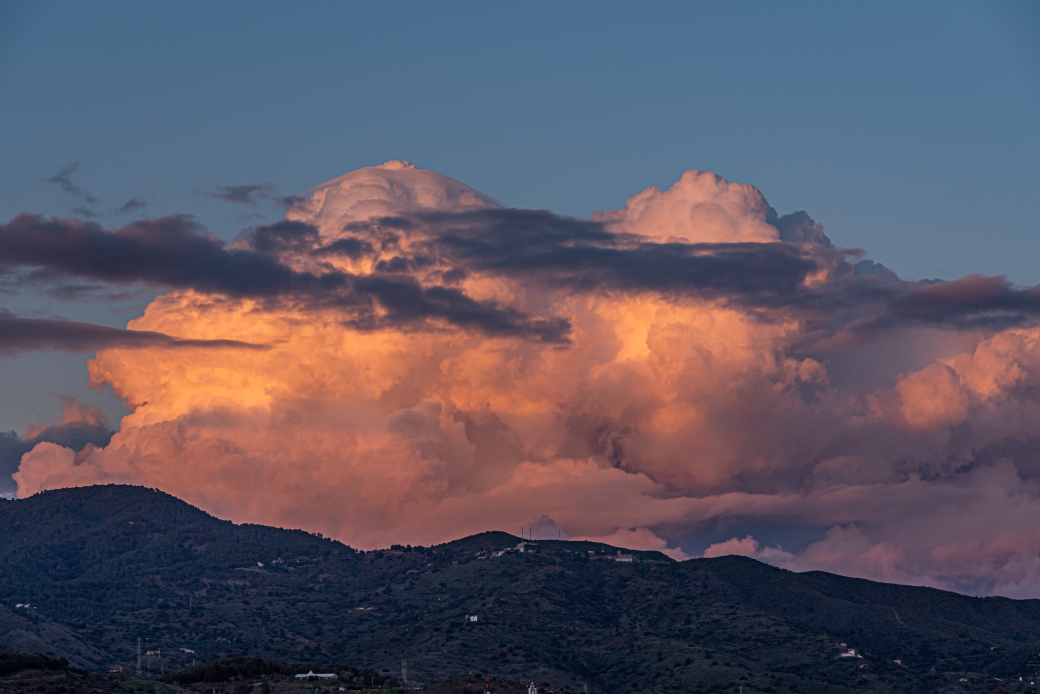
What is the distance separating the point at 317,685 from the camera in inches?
7333

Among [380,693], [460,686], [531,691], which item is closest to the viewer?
[531,691]

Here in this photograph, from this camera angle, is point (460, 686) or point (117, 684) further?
point (460, 686)

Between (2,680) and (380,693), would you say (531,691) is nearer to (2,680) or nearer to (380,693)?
(380,693)

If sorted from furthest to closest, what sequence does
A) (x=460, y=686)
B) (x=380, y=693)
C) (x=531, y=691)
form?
1. (x=460, y=686)
2. (x=380, y=693)
3. (x=531, y=691)

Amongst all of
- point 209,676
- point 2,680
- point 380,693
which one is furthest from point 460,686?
point 2,680

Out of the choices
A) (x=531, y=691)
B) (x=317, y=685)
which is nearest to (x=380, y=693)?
(x=317, y=685)

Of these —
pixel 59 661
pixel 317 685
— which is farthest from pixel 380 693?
pixel 59 661

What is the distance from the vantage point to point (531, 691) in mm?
156750

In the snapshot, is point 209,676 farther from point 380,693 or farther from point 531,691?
point 531,691

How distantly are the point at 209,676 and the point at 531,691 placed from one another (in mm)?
58902

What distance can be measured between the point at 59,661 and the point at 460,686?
5384 cm

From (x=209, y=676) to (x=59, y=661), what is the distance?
69.0 feet

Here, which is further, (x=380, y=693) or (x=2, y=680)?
(x=380, y=693)

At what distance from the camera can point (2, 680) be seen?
A: 158 m
